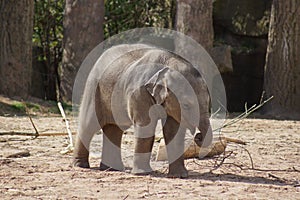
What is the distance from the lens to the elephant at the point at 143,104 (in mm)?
6023

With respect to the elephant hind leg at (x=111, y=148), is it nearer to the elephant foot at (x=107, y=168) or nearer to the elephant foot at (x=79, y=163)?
the elephant foot at (x=107, y=168)

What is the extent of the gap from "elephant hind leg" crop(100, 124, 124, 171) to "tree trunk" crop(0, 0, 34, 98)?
23.7 feet

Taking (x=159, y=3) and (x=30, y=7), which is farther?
(x=159, y=3)

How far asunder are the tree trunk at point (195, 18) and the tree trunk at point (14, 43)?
119 inches

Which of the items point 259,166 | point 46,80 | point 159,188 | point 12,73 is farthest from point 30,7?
point 159,188

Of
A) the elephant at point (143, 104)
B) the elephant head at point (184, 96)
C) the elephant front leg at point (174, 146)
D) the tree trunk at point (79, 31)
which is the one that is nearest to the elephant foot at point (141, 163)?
the elephant at point (143, 104)

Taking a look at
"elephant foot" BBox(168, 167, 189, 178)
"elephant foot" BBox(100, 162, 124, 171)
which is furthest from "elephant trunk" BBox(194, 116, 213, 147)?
"elephant foot" BBox(100, 162, 124, 171)

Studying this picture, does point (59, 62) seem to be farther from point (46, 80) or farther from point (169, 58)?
point (169, 58)

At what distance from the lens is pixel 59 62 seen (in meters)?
18.0

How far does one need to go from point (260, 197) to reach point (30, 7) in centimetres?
942

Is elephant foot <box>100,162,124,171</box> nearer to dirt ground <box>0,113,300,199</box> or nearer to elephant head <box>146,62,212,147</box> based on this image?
dirt ground <box>0,113,300,199</box>

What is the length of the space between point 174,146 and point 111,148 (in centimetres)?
96

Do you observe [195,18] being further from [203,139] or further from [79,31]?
[203,139]

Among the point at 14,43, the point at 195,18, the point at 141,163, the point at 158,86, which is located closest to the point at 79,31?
the point at 14,43
